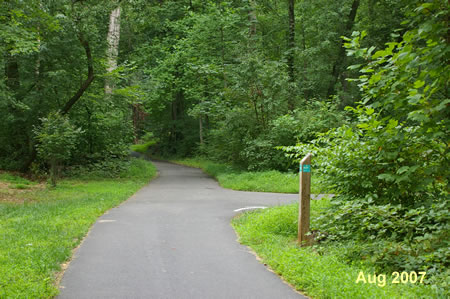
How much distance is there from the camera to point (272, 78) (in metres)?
20.5

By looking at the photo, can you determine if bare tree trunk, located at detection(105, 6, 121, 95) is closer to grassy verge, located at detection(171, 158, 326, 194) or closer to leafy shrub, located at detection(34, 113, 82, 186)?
leafy shrub, located at detection(34, 113, 82, 186)

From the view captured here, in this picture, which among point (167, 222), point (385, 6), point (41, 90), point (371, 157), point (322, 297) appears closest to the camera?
point (322, 297)

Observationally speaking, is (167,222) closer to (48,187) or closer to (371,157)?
(371,157)

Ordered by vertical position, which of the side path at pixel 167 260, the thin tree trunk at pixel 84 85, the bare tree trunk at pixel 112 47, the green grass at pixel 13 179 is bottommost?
the side path at pixel 167 260

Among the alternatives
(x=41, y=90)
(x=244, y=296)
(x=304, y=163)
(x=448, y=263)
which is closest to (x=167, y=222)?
(x=304, y=163)

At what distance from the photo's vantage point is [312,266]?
5797 millimetres

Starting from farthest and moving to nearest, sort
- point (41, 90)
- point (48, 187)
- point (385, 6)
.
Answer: point (385, 6), point (41, 90), point (48, 187)

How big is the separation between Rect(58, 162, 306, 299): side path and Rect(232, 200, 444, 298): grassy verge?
220 mm

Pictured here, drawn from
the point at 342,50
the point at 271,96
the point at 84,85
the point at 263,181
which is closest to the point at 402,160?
the point at 263,181

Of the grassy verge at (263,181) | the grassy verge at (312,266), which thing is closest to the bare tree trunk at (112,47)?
the grassy verge at (263,181)

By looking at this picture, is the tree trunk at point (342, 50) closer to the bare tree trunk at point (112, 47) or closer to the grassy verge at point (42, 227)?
the bare tree trunk at point (112, 47)

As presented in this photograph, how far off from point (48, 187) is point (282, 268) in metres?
13.4

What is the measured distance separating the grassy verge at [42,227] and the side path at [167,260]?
281mm

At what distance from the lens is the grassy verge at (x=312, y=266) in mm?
4785
